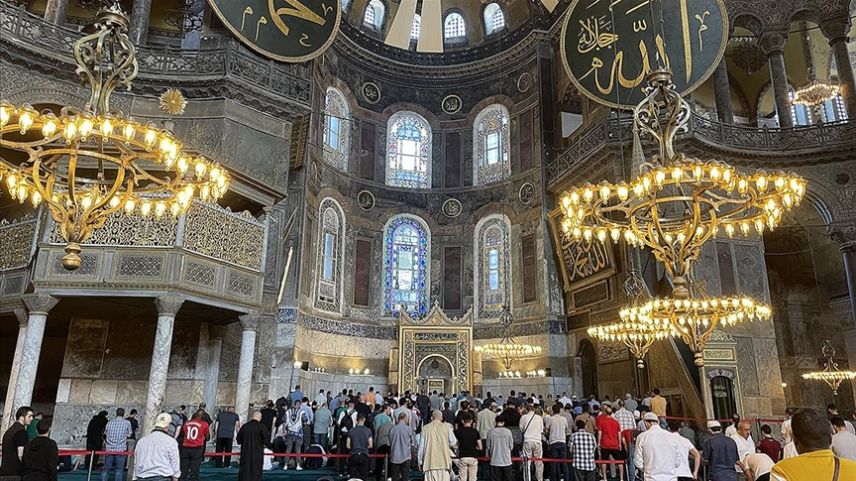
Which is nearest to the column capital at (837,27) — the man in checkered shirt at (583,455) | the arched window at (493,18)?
the arched window at (493,18)

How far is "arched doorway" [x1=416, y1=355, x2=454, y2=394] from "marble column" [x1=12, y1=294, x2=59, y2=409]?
9687mm

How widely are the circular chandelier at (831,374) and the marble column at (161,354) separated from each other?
14891 millimetres

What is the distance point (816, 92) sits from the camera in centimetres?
1609

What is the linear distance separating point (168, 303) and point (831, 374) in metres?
15.0

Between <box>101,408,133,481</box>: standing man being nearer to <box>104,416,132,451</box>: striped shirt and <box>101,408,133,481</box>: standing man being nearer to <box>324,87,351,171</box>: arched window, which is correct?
<box>104,416,132,451</box>: striped shirt

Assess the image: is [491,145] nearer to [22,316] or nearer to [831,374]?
[831,374]

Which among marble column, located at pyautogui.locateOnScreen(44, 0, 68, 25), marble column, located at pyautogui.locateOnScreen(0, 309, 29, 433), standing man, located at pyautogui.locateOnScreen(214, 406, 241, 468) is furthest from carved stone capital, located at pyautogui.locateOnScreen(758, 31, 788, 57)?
marble column, located at pyautogui.locateOnScreen(0, 309, 29, 433)

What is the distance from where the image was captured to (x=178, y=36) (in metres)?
13.9

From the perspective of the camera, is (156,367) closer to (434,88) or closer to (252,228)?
(252,228)

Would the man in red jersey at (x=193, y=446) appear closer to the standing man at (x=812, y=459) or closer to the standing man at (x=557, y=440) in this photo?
the standing man at (x=557, y=440)

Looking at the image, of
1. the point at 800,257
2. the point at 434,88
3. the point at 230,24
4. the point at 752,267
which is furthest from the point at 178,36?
the point at 800,257

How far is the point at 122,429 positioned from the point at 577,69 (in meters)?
12.1

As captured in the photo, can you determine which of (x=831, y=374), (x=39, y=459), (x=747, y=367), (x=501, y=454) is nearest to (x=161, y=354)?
(x=39, y=459)

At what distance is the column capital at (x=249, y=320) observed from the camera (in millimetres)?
9750
